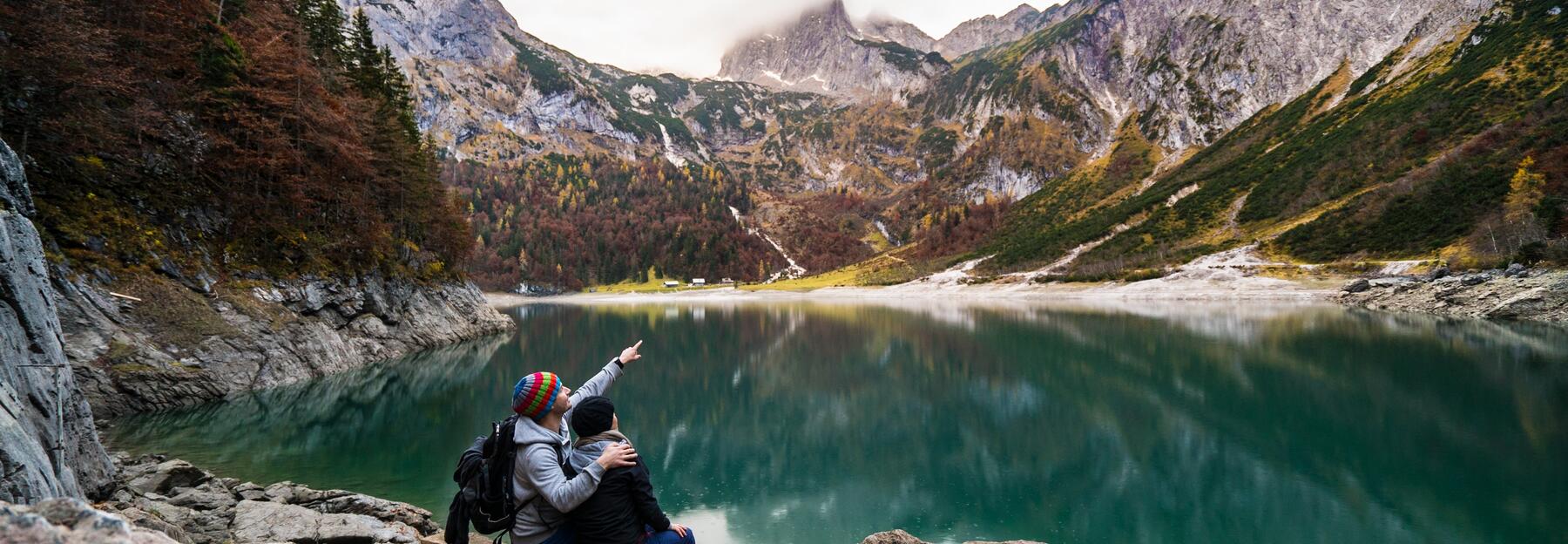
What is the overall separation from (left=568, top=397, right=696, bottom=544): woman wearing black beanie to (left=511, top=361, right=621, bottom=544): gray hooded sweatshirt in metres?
0.14

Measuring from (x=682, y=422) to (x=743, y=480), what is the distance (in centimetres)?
560

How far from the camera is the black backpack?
4.54 meters

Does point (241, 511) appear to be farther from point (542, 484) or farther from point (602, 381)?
point (542, 484)

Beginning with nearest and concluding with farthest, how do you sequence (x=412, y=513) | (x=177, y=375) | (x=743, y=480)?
1. (x=412, y=513)
2. (x=743, y=480)
3. (x=177, y=375)

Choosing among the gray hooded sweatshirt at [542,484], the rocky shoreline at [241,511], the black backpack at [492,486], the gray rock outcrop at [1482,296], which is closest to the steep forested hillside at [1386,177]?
the gray rock outcrop at [1482,296]

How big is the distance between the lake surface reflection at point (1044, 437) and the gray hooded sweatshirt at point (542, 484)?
256 inches

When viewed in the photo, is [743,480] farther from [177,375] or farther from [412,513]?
[177,375]

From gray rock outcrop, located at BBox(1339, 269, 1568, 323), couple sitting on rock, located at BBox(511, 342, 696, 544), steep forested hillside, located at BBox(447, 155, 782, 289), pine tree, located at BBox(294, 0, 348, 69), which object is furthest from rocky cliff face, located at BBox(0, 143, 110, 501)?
steep forested hillside, located at BBox(447, 155, 782, 289)

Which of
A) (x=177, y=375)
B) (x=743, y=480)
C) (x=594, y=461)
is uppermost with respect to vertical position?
(x=594, y=461)

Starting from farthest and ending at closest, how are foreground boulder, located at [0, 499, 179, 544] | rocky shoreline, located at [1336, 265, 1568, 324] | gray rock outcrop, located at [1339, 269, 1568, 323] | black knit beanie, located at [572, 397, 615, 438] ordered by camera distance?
1. rocky shoreline, located at [1336, 265, 1568, 324]
2. gray rock outcrop, located at [1339, 269, 1568, 323]
3. black knit beanie, located at [572, 397, 615, 438]
4. foreground boulder, located at [0, 499, 179, 544]

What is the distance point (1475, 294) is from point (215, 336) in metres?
67.2

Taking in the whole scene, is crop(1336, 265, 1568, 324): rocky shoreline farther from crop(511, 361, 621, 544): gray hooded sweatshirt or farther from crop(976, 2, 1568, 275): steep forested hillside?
crop(511, 361, 621, 544): gray hooded sweatshirt

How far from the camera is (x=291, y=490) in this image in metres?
10.5

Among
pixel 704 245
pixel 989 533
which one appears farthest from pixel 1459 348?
pixel 704 245
